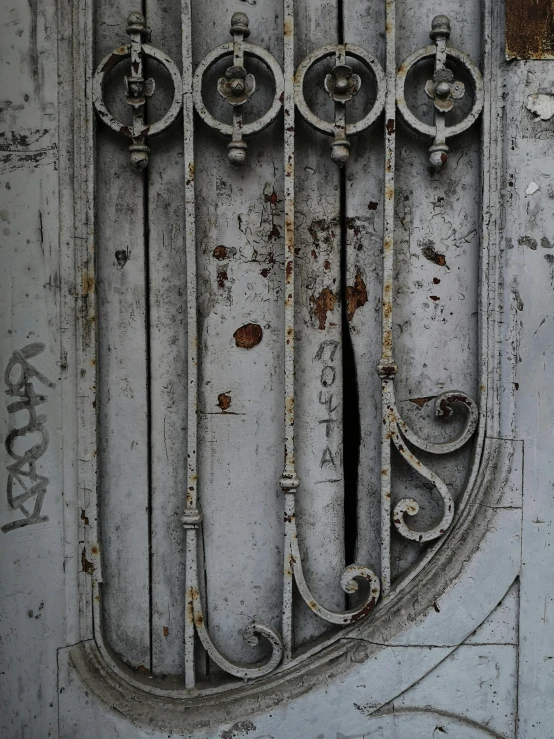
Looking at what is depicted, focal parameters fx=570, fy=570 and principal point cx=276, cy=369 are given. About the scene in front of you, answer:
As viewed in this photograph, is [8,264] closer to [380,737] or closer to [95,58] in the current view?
[95,58]

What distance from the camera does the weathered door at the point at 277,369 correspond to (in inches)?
51.6

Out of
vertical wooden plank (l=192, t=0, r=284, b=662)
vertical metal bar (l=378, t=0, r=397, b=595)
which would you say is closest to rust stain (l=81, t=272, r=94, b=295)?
vertical wooden plank (l=192, t=0, r=284, b=662)

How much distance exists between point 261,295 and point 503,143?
0.66 metres

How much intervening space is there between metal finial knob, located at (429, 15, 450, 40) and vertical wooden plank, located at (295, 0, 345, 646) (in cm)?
23

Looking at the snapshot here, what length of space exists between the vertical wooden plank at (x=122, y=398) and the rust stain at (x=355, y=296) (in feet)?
1.61

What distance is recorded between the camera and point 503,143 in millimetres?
1307

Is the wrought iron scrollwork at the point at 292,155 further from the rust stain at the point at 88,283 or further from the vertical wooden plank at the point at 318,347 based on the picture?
the rust stain at the point at 88,283

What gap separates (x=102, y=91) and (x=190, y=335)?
0.60 m

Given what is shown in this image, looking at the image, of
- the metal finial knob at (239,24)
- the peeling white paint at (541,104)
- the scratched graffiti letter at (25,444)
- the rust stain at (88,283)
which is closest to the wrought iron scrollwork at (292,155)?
the metal finial knob at (239,24)

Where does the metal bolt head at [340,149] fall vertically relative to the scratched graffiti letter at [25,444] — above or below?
above

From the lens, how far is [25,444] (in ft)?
4.42

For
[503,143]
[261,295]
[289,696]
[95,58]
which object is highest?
[95,58]

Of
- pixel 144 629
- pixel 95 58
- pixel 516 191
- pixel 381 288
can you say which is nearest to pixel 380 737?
pixel 144 629

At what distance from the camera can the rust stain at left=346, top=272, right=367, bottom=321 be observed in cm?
137
